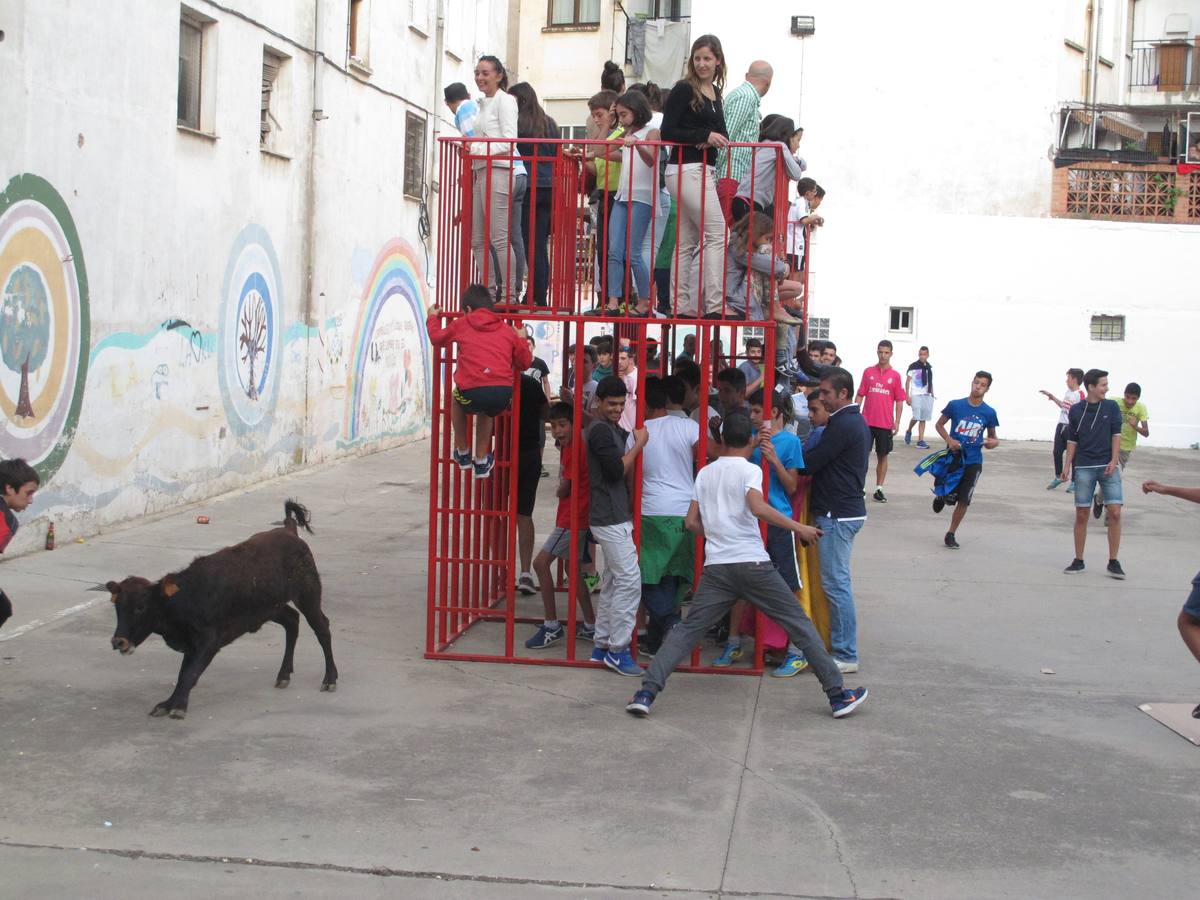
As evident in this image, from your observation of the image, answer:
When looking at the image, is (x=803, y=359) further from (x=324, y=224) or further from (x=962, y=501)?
(x=324, y=224)

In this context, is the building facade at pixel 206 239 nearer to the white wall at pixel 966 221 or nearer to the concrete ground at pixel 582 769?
the concrete ground at pixel 582 769

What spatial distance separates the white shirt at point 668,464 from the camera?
8.21 meters

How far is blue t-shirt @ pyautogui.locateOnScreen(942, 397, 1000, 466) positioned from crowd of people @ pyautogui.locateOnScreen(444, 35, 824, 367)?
4.92 m

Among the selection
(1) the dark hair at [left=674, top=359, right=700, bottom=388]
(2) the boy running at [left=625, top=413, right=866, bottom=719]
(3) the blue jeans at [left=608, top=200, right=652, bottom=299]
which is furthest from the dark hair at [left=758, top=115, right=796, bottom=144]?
(2) the boy running at [left=625, top=413, right=866, bottom=719]

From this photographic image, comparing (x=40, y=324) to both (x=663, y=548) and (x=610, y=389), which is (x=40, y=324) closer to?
(x=610, y=389)

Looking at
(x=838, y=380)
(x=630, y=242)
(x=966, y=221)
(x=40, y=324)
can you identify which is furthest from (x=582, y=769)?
(x=966, y=221)

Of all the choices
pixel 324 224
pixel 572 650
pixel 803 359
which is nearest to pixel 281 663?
pixel 572 650

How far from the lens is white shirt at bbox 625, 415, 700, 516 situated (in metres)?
8.21

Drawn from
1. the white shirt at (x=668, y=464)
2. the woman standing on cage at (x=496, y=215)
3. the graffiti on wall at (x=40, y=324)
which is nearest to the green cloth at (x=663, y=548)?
the white shirt at (x=668, y=464)

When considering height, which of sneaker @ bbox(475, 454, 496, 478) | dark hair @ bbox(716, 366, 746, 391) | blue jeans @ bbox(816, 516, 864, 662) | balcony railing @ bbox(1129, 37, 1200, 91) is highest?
balcony railing @ bbox(1129, 37, 1200, 91)

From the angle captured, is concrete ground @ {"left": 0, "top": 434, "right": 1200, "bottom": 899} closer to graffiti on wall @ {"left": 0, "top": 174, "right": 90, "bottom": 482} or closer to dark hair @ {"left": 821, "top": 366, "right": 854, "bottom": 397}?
graffiti on wall @ {"left": 0, "top": 174, "right": 90, "bottom": 482}

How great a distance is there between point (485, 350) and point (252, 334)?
8273 millimetres

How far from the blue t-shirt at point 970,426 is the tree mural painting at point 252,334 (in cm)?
774

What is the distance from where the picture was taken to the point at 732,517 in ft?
24.1
